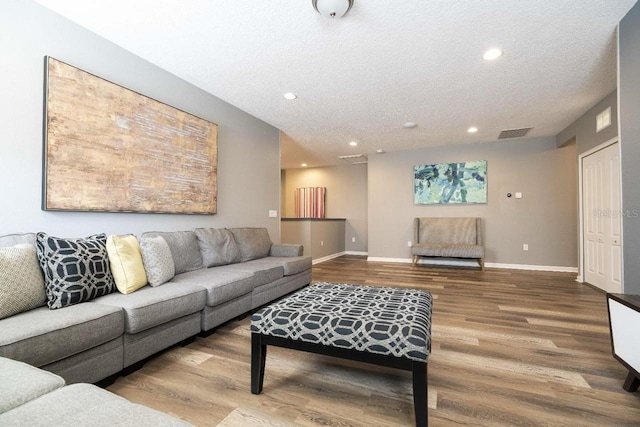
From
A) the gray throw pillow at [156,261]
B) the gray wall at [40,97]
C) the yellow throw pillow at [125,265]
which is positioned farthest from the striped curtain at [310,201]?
the yellow throw pillow at [125,265]

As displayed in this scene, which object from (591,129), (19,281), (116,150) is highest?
(591,129)

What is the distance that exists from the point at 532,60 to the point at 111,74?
3.87 meters

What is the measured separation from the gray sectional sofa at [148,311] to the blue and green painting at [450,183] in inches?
159

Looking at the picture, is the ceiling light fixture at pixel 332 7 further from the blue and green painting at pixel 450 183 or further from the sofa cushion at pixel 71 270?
the blue and green painting at pixel 450 183

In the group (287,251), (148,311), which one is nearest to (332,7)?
(148,311)

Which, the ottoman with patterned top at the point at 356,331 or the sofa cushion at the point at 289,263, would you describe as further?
the sofa cushion at the point at 289,263

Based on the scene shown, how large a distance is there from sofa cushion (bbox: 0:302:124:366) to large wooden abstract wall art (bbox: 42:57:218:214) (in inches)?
39.3

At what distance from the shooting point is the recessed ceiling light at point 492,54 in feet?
8.89

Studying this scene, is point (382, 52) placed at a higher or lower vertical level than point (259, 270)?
higher

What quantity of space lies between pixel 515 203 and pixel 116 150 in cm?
652

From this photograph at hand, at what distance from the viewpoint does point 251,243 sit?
3.87 m

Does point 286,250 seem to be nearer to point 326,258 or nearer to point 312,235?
point 312,235

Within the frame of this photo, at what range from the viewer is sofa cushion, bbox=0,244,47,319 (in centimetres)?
157

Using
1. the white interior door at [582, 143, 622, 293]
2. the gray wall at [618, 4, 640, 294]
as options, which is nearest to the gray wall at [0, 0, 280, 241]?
the gray wall at [618, 4, 640, 294]
